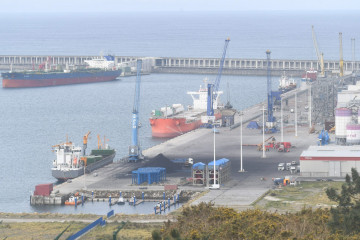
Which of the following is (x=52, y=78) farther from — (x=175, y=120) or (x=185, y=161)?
(x=185, y=161)

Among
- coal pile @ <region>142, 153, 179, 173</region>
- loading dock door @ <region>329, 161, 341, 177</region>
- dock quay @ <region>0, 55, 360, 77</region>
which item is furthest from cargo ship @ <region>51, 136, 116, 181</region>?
dock quay @ <region>0, 55, 360, 77</region>

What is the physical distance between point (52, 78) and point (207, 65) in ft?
110

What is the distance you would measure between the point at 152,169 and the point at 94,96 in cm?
7761

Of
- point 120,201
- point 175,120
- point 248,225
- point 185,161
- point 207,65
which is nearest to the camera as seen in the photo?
Result: point 248,225

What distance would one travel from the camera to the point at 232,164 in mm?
73625

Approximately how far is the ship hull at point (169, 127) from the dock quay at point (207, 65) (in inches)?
2662

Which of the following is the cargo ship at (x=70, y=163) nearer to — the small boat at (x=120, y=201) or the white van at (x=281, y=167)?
the small boat at (x=120, y=201)

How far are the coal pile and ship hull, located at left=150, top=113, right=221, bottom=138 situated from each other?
2447cm

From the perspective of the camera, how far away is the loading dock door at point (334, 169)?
66875mm

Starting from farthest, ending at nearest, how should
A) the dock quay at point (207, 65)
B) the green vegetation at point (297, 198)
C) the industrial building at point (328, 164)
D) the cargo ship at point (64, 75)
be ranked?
1. the dock quay at point (207, 65)
2. the cargo ship at point (64, 75)
3. the industrial building at point (328, 164)
4. the green vegetation at point (297, 198)

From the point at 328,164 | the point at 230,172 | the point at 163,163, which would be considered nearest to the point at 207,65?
the point at 163,163

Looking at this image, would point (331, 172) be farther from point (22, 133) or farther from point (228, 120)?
point (22, 133)

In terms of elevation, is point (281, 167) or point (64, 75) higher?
point (64, 75)

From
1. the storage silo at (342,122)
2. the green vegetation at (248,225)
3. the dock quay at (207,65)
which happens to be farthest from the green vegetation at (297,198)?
the dock quay at (207,65)
